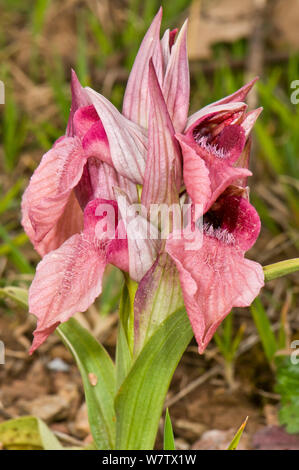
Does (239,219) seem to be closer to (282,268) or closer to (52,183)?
(282,268)

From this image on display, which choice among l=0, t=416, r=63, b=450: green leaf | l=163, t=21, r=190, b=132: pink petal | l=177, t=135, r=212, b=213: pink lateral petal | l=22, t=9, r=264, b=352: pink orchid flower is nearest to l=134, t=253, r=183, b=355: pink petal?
l=22, t=9, r=264, b=352: pink orchid flower

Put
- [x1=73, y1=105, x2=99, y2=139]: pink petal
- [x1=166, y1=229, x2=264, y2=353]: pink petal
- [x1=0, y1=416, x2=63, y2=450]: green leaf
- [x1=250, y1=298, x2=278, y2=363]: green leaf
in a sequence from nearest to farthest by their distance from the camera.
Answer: [x1=166, y1=229, x2=264, y2=353]: pink petal
[x1=73, y1=105, x2=99, y2=139]: pink petal
[x1=0, y1=416, x2=63, y2=450]: green leaf
[x1=250, y1=298, x2=278, y2=363]: green leaf

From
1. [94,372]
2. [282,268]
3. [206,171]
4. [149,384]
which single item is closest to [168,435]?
[149,384]

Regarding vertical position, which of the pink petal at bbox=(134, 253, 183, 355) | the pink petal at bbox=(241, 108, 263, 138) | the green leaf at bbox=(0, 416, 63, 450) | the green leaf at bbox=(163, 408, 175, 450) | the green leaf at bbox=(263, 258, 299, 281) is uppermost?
the pink petal at bbox=(241, 108, 263, 138)

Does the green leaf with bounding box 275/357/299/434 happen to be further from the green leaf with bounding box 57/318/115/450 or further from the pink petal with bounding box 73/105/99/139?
the pink petal with bounding box 73/105/99/139

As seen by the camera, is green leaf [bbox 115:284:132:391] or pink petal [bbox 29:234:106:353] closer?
pink petal [bbox 29:234:106:353]

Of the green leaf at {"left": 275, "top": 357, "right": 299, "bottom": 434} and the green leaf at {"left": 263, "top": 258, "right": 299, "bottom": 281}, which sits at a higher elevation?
the green leaf at {"left": 263, "top": 258, "right": 299, "bottom": 281}

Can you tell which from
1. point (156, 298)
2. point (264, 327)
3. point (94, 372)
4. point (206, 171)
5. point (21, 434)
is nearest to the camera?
point (206, 171)
